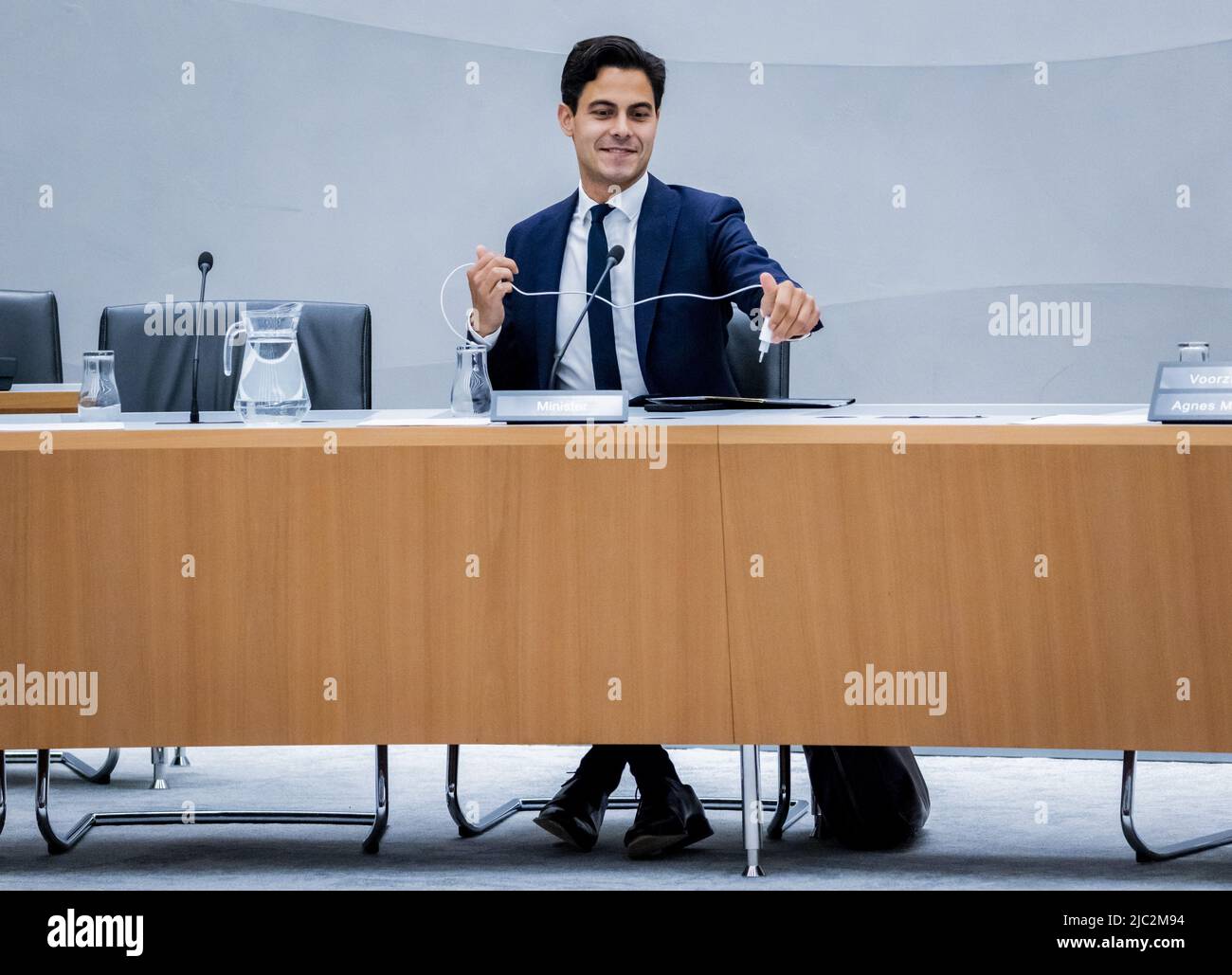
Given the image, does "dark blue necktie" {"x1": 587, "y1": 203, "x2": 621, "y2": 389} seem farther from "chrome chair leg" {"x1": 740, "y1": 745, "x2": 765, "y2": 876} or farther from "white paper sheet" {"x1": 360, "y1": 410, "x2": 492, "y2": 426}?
"chrome chair leg" {"x1": 740, "y1": 745, "x2": 765, "y2": 876}

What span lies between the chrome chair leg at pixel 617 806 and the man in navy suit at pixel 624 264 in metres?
0.69

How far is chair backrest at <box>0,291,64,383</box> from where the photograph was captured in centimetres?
255

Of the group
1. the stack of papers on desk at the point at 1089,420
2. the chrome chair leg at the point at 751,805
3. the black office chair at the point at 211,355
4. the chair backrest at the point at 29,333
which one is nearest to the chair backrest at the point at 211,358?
the black office chair at the point at 211,355

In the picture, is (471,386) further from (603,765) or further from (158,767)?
(158,767)

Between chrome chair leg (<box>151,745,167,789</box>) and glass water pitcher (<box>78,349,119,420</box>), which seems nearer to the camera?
glass water pitcher (<box>78,349,119,420</box>)

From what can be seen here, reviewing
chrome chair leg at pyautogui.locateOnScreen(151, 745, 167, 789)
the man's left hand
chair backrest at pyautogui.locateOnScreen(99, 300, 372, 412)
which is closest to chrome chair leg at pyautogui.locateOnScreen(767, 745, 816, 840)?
the man's left hand

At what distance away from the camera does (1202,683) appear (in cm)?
166

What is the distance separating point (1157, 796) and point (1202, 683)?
118 cm

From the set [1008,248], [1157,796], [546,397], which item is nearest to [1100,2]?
[1008,248]

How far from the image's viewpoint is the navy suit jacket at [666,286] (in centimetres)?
236

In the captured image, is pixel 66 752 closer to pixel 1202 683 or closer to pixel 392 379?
pixel 392 379

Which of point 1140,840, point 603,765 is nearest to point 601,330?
point 603,765

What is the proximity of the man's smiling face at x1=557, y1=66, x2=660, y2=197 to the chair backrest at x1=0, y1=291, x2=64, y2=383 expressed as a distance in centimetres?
111

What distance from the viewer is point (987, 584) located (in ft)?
5.66
